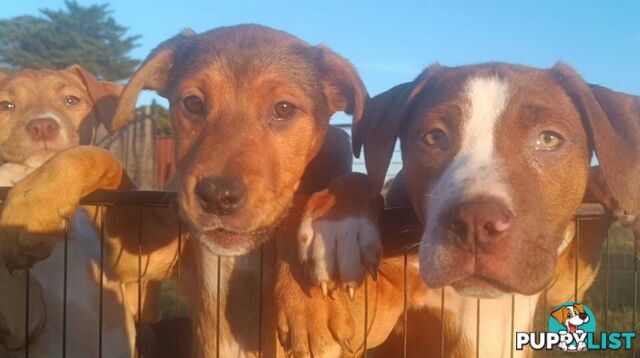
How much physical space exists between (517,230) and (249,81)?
4.52ft

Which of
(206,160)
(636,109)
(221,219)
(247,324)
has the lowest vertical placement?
(247,324)

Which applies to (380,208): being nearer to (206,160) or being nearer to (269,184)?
(269,184)

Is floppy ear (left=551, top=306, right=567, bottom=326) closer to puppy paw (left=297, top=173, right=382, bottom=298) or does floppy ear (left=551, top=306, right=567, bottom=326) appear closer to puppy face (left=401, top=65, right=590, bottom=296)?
puppy face (left=401, top=65, right=590, bottom=296)

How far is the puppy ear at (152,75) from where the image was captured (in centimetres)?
364

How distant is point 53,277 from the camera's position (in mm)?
3738

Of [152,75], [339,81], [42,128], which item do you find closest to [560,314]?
[339,81]

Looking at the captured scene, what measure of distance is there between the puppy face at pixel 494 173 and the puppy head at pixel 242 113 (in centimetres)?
47

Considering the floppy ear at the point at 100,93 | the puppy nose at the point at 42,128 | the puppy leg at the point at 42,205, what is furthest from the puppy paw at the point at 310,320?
the floppy ear at the point at 100,93

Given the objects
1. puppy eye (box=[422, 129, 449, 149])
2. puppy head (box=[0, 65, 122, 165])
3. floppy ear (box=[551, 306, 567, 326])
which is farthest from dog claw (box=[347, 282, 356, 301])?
puppy head (box=[0, 65, 122, 165])

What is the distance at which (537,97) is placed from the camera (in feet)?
10.2

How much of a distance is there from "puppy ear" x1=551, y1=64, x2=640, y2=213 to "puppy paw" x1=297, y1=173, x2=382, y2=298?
92 centimetres

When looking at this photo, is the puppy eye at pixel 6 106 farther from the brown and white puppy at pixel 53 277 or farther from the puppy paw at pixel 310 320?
the puppy paw at pixel 310 320

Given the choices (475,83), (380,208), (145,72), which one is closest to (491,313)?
(380,208)

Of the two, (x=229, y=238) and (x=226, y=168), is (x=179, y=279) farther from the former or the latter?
(x=226, y=168)
